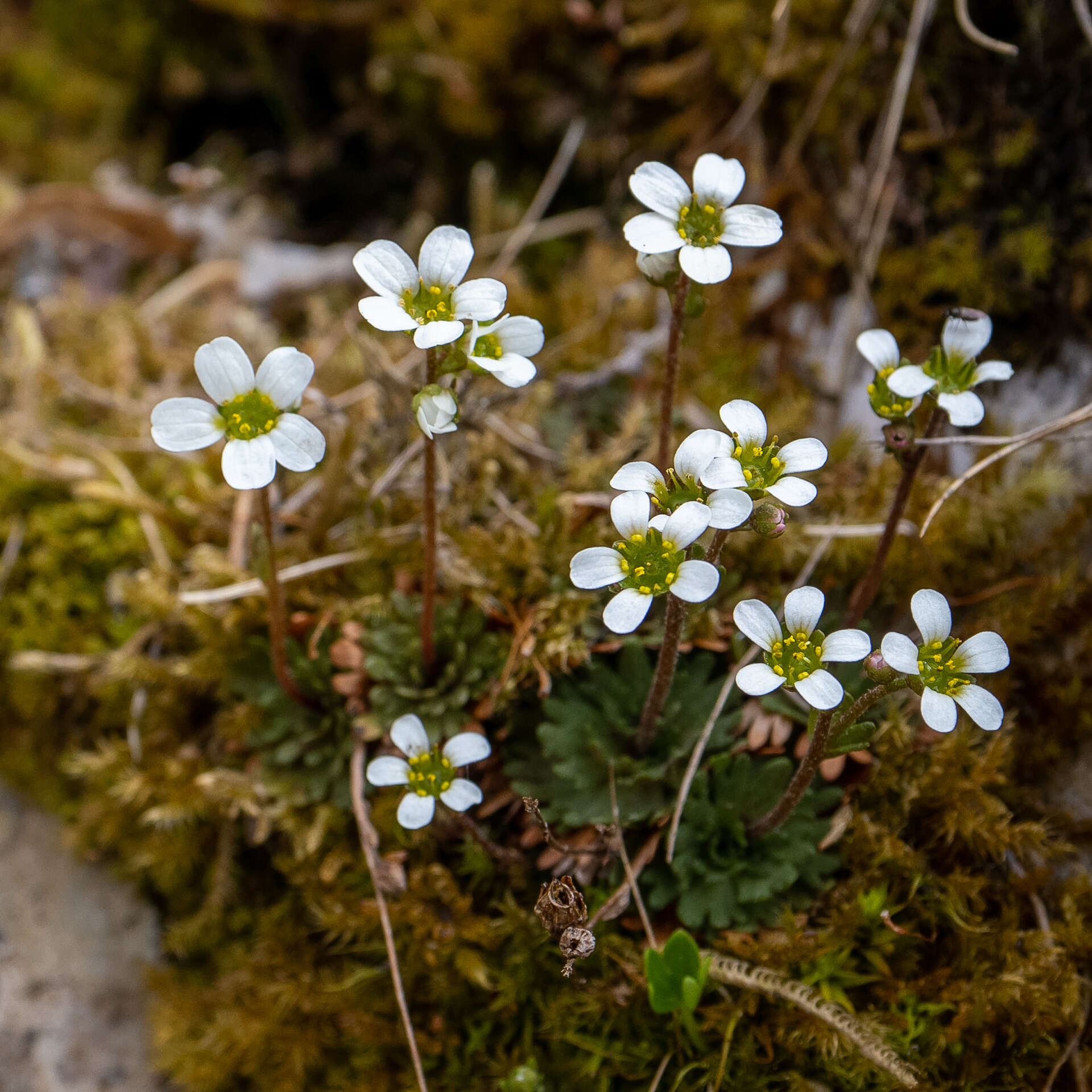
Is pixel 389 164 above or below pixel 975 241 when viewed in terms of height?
below

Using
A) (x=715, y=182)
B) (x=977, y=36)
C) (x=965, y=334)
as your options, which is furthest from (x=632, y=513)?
(x=977, y=36)

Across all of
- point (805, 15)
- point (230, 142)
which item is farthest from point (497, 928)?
point (230, 142)

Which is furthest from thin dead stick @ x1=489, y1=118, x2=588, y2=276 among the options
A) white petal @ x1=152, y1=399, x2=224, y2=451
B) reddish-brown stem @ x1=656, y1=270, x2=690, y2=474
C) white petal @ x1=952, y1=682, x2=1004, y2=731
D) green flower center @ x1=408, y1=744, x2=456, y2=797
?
white petal @ x1=952, y1=682, x2=1004, y2=731

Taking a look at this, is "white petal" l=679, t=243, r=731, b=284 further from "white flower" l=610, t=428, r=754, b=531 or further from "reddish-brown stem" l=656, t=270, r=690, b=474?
"white flower" l=610, t=428, r=754, b=531

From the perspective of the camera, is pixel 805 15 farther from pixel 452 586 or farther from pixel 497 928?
pixel 497 928

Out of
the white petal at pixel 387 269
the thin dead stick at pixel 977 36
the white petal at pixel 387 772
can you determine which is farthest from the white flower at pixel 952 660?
the thin dead stick at pixel 977 36

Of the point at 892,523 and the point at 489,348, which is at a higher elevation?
the point at 489,348

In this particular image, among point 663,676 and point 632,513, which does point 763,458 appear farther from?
point 663,676
